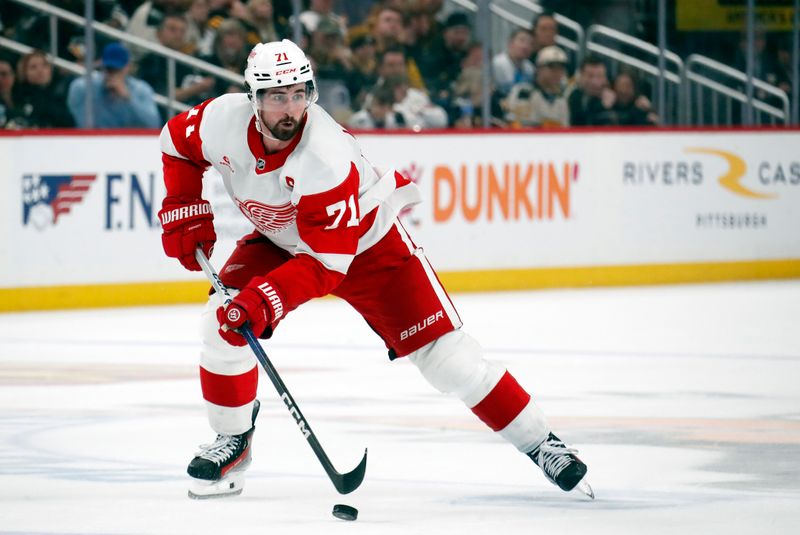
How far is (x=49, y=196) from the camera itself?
332 inches

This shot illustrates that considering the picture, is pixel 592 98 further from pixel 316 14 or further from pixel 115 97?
pixel 115 97

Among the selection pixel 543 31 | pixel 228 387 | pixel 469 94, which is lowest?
pixel 228 387

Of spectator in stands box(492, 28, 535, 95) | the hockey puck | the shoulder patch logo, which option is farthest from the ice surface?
spectator in stands box(492, 28, 535, 95)

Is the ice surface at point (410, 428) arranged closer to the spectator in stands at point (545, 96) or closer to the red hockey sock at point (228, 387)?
the red hockey sock at point (228, 387)

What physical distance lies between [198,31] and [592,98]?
2677 mm

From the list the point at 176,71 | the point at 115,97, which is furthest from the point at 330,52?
the point at 115,97

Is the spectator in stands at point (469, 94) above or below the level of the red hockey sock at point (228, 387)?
above

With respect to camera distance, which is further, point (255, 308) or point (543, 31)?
point (543, 31)

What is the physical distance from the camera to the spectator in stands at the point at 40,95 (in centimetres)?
820

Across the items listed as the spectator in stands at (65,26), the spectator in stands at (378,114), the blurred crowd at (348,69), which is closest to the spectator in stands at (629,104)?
the blurred crowd at (348,69)

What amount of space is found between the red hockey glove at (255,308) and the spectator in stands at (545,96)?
6297 millimetres

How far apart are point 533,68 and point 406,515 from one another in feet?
21.0

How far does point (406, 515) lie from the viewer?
3.92 metres

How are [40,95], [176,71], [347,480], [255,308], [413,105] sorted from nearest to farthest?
1. [255,308]
2. [347,480]
3. [40,95]
4. [176,71]
5. [413,105]
